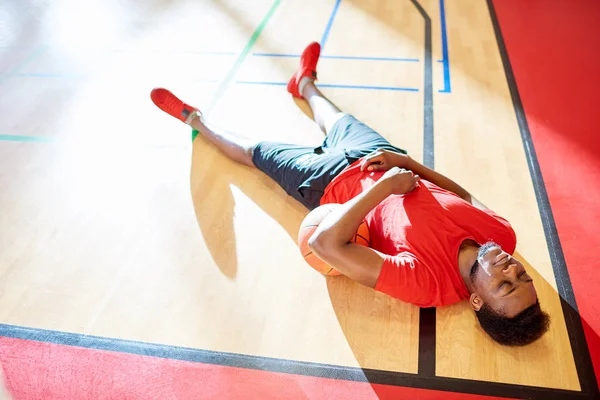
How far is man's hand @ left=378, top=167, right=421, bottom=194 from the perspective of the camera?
7.55 feet

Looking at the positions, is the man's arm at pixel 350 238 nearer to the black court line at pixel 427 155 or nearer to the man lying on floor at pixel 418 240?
the man lying on floor at pixel 418 240

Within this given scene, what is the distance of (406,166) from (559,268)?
95cm

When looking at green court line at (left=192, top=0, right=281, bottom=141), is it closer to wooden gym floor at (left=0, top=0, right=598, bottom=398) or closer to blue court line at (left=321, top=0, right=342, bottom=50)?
wooden gym floor at (left=0, top=0, right=598, bottom=398)

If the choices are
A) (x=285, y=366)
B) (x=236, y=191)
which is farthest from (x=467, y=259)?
(x=236, y=191)

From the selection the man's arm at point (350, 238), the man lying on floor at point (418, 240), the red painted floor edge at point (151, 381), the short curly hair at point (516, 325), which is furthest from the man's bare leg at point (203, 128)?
the short curly hair at point (516, 325)

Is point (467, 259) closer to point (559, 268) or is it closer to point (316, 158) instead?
point (559, 268)

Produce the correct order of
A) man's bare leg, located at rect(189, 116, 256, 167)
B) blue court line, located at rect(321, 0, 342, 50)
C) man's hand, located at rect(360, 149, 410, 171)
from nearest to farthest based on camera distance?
man's hand, located at rect(360, 149, 410, 171), man's bare leg, located at rect(189, 116, 256, 167), blue court line, located at rect(321, 0, 342, 50)

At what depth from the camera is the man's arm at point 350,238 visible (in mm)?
2160

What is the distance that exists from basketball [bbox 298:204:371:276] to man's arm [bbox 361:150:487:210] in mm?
289

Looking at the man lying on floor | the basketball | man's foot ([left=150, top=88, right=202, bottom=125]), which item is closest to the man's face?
the man lying on floor

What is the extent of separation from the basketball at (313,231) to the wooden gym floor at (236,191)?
19cm

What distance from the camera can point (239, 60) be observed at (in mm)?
4352

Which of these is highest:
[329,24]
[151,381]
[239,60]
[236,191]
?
[329,24]

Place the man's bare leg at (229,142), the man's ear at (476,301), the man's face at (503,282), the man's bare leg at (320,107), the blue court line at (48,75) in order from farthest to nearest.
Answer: the blue court line at (48,75) → the man's bare leg at (320,107) → the man's bare leg at (229,142) → the man's ear at (476,301) → the man's face at (503,282)
